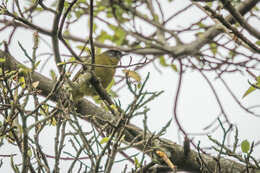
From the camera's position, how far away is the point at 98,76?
4918 millimetres

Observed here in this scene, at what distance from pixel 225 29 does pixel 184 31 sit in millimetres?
1405

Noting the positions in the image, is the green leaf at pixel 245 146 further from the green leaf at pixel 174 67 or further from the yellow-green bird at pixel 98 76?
the green leaf at pixel 174 67

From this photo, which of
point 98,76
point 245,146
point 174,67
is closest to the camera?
point 245,146

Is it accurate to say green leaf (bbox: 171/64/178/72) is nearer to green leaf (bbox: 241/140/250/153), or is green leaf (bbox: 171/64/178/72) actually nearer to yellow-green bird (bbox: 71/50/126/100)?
yellow-green bird (bbox: 71/50/126/100)

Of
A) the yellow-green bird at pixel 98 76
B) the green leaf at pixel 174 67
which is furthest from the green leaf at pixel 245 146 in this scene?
the green leaf at pixel 174 67

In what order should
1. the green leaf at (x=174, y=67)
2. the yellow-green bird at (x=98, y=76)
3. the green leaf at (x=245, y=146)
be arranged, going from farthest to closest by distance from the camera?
the green leaf at (x=174, y=67), the yellow-green bird at (x=98, y=76), the green leaf at (x=245, y=146)

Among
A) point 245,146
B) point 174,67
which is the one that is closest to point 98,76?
point 174,67

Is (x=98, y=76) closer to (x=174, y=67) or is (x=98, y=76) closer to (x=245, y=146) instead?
(x=174, y=67)

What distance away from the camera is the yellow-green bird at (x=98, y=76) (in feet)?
9.68

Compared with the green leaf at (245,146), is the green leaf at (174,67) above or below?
above

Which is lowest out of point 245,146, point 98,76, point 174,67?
point 245,146

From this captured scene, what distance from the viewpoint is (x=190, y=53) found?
1546 millimetres

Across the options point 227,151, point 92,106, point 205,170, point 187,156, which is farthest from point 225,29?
point 92,106

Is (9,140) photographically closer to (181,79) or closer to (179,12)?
(181,79)
